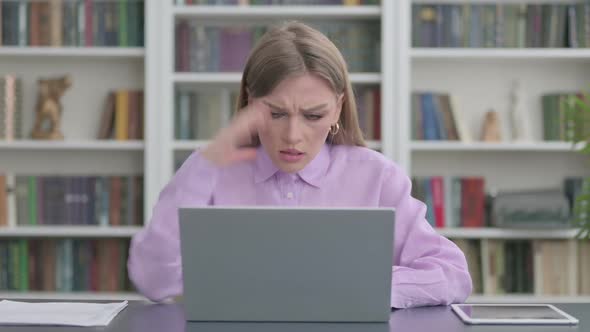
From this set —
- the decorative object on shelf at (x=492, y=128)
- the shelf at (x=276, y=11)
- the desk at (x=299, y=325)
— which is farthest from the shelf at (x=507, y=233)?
the desk at (x=299, y=325)

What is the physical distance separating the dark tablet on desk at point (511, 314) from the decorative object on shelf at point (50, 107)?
2.37m

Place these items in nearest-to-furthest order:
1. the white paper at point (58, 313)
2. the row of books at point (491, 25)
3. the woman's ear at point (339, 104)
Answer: the white paper at point (58, 313) → the woman's ear at point (339, 104) → the row of books at point (491, 25)

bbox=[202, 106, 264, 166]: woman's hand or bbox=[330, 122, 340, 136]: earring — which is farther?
bbox=[330, 122, 340, 136]: earring

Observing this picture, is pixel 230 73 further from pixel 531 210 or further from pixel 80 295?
pixel 531 210

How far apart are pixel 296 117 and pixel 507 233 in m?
1.97

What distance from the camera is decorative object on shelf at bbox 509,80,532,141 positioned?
10.9ft

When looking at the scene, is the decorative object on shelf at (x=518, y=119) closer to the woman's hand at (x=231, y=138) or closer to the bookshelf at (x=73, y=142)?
the bookshelf at (x=73, y=142)

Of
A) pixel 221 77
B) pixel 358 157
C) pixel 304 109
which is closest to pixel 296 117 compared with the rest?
pixel 304 109

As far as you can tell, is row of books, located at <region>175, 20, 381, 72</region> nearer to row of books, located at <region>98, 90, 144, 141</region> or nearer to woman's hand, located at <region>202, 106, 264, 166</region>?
row of books, located at <region>98, 90, 144, 141</region>

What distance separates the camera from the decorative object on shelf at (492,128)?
10.9ft

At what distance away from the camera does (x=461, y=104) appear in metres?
3.43

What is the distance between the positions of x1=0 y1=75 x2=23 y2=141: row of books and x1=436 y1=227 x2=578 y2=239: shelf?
1.86 m

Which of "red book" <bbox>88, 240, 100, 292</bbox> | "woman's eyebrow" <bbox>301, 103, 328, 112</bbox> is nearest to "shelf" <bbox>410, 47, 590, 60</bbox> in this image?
"red book" <bbox>88, 240, 100, 292</bbox>

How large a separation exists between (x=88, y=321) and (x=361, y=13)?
2.26m
